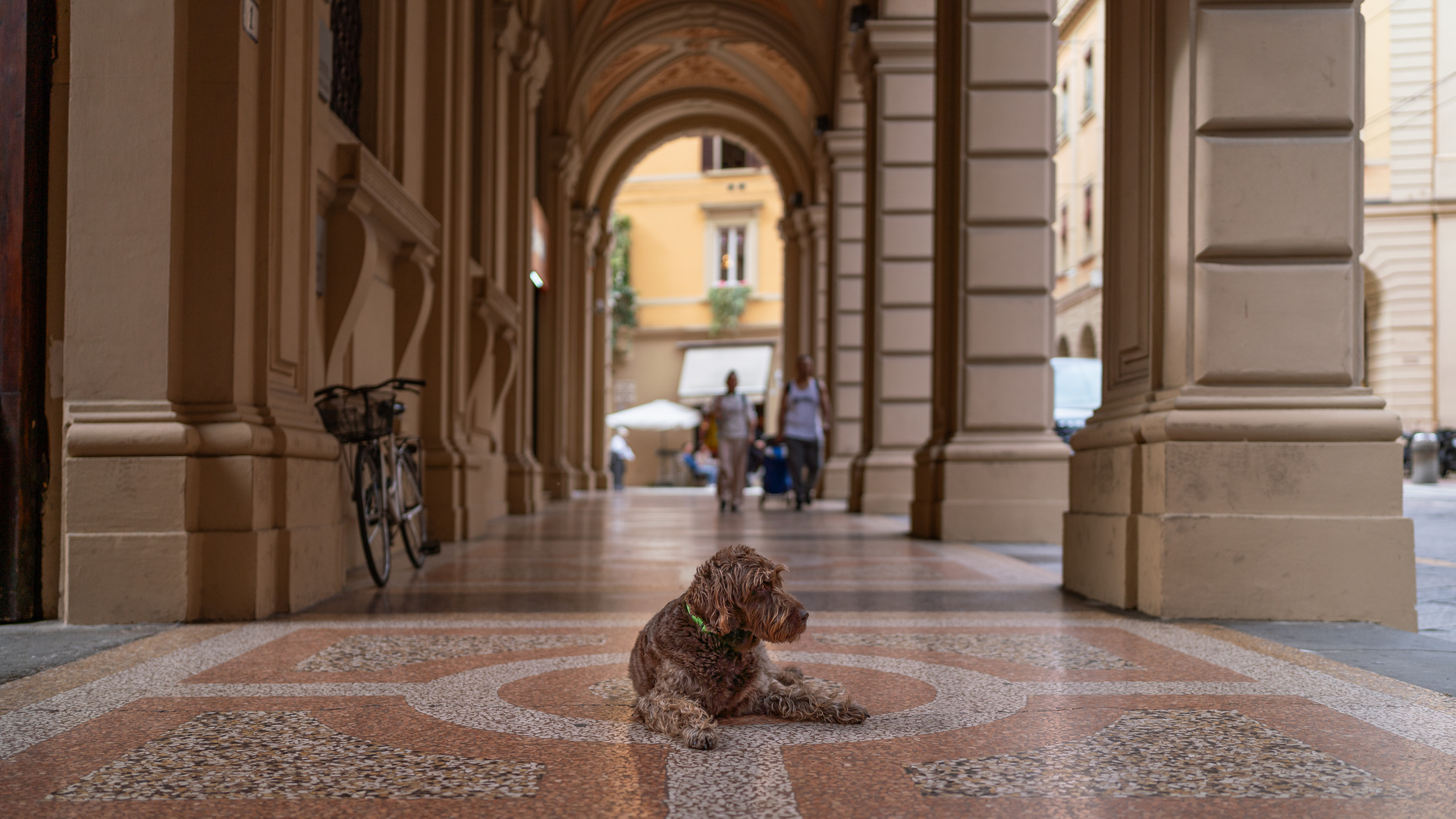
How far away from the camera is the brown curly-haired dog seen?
2.38 m

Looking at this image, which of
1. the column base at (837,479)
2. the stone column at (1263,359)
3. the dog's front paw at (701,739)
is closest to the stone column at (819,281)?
the column base at (837,479)

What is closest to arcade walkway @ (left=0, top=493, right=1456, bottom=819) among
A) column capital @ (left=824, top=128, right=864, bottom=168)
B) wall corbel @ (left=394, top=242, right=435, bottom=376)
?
wall corbel @ (left=394, top=242, right=435, bottom=376)

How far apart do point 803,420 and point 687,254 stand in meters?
26.6

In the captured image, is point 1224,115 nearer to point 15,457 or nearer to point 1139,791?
point 1139,791

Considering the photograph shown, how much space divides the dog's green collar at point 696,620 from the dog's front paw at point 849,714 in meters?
0.37

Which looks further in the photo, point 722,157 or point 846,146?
point 722,157

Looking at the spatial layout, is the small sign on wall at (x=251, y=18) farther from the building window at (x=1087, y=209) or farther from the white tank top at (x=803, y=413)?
the building window at (x=1087, y=209)

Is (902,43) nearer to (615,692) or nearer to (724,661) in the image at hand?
(615,692)

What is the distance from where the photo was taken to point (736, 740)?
2482 millimetres

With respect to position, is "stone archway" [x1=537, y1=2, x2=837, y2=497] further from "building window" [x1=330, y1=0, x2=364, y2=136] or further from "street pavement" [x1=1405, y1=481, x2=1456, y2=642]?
"street pavement" [x1=1405, y1=481, x2=1456, y2=642]

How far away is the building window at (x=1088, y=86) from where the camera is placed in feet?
87.5

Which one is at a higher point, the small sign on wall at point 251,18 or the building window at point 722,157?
the building window at point 722,157

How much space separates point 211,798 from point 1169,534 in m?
3.57

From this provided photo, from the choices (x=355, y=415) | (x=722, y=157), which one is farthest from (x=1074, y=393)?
(x=722, y=157)
